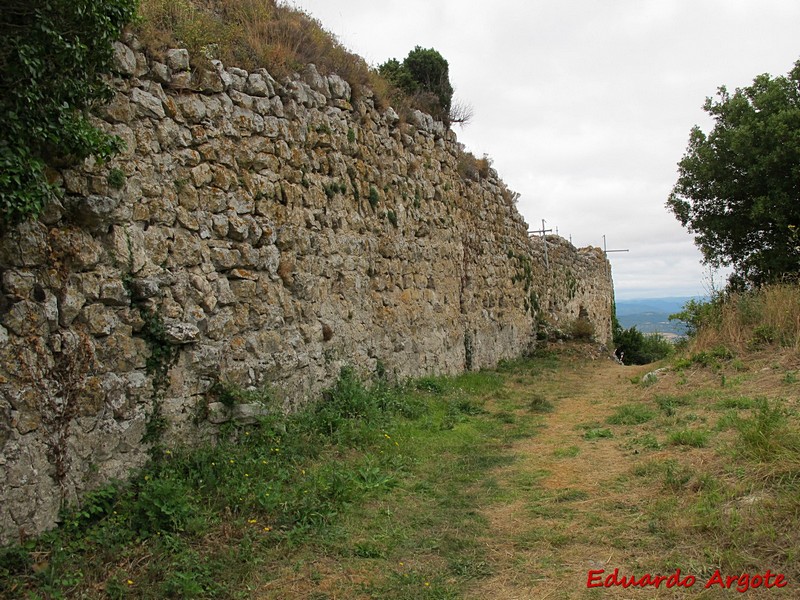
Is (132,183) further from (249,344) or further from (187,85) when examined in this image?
(249,344)

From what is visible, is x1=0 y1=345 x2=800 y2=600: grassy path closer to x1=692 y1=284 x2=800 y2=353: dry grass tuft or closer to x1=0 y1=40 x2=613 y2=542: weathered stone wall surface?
x1=0 y1=40 x2=613 y2=542: weathered stone wall surface

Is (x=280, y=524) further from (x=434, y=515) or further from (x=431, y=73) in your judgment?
(x=431, y=73)

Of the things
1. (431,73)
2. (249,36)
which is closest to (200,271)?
(249,36)

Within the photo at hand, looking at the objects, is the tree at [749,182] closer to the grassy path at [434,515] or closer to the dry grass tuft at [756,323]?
the dry grass tuft at [756,323]

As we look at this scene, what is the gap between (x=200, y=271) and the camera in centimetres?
558

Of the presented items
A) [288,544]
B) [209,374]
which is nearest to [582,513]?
[288,544]

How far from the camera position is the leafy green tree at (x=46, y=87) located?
3.87m

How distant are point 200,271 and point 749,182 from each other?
507 inches

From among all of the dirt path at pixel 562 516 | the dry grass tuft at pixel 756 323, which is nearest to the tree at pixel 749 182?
the dry grass tuft at pixel 756 323

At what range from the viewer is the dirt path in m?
3.76

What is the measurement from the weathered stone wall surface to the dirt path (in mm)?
2564

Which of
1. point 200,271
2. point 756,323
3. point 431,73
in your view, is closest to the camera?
point 200,271

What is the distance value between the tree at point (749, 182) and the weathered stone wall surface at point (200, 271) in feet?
25.4

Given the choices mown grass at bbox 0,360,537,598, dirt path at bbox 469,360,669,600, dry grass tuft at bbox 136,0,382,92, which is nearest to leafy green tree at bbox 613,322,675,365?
dirt path at bbox 469,360,669,600
